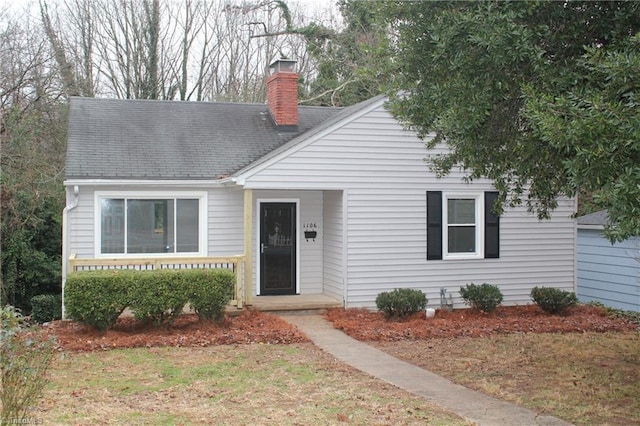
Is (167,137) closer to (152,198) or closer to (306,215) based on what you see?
(152,198)

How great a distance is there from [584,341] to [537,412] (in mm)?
4465

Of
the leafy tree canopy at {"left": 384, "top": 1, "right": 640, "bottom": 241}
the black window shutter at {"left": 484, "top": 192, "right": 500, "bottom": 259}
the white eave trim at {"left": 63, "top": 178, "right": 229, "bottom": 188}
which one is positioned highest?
the leafy tree canopy at {"left": 384, "top": 1, "right": 640, "bottom": 241}

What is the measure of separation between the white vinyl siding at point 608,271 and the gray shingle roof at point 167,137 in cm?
686

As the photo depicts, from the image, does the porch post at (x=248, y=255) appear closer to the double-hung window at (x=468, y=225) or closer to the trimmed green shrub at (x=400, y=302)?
the trimmed green shrub at (x=400, y=302)

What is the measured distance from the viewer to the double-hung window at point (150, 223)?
13305 millimetres

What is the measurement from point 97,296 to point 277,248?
14.9ft

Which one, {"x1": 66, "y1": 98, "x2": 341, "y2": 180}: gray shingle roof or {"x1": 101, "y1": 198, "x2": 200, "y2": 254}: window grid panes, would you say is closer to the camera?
{"x1": 101, "y1": 198, "x2": 200, "y2": 254}: window grid panes

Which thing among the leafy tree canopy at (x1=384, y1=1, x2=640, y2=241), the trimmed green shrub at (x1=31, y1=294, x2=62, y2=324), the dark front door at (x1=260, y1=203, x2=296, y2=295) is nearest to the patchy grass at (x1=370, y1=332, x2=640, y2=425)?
the leafy tree canopy at (x1=384, y1=1, x2=640, y2=241)

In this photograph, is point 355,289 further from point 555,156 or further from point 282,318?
point 555,156

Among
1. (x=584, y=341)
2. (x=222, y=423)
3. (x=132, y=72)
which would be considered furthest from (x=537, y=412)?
(x=132, y=72)

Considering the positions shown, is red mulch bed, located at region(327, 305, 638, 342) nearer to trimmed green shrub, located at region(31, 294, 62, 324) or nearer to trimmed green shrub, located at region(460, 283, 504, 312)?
trimmed green shrub, located at region(460, 283, 504, 312)

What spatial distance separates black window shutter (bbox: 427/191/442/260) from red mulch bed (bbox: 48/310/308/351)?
366 cm

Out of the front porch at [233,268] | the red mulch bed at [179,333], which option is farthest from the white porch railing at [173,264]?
the red mulch bed at [179,333]

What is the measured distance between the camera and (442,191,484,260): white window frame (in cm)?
1418
